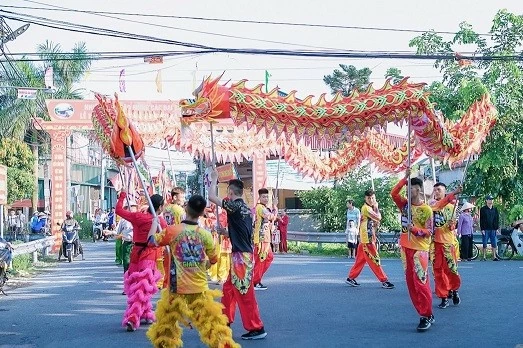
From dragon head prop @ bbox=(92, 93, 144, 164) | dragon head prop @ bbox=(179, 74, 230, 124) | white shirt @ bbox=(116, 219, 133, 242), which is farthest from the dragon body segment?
white shirt @ bbox=(116, 219, 133, 242)

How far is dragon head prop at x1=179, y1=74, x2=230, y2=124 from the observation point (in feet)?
30.4

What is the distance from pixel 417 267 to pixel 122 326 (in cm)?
378

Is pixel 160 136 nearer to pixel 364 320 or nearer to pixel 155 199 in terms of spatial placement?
pixel 155 199

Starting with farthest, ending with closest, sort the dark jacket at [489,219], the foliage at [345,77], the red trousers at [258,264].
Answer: the foliage at [345,77] → the dark jacket at [489,219] → the red trousers at [258,264]

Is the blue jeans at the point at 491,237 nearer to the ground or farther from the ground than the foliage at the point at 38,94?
nearer to the ground

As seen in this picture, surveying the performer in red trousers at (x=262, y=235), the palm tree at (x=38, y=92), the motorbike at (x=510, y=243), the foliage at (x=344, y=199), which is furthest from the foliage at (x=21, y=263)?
the palm tree at (x=38, y=92)

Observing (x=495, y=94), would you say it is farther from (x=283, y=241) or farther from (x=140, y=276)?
(x=140, y=276)

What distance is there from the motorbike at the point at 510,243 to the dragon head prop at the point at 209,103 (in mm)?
12586

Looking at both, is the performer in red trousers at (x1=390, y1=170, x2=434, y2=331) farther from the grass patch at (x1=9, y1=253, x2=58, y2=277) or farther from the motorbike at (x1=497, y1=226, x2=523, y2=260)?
the motorbike at (x1=497, y1=226, x2=523, y2=260)

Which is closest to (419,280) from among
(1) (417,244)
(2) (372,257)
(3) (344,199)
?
(1) (417,244)

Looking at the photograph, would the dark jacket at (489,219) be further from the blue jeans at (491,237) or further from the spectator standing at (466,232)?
the spectator standing at (466,232)

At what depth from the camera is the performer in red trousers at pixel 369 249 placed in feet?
43.5

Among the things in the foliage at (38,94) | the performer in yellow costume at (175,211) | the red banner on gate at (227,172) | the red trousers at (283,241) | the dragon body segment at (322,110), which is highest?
the foliage at (38,94)

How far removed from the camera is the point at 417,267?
28.9 ft
